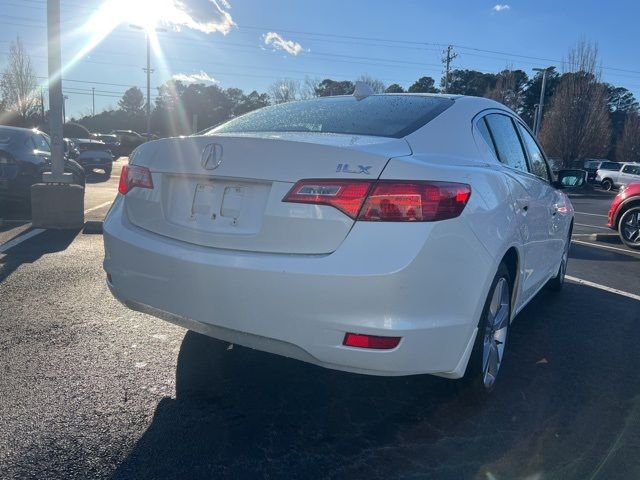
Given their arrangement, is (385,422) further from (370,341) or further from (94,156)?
(94,156)

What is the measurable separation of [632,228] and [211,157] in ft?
28.5

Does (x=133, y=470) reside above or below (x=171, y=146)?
below

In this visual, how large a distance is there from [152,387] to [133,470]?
2.52ft

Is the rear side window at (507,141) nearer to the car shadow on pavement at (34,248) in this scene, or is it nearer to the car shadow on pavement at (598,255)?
the car shadow on pavement at (34,248)

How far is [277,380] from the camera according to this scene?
10.6 feet

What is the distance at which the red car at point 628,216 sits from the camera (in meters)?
9.12

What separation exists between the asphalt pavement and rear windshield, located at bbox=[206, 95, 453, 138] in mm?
1450

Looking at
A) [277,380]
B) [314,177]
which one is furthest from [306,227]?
[277,380]

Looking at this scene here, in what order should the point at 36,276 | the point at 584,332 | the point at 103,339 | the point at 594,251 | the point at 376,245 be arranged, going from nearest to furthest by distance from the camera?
the point at 376,245, the point at 103,339, the point at 584,332, the point at 36,276, the point at 594,251

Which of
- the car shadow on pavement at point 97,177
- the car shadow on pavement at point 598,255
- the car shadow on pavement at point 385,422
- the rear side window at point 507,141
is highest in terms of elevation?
the rear side window at point 507,141

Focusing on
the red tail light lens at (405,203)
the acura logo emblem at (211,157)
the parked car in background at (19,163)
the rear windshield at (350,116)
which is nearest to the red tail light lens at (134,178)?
the acura logo emblem at (211,157)

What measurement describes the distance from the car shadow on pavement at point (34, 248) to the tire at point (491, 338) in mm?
4164

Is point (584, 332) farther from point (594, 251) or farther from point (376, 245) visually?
point (594, 251)

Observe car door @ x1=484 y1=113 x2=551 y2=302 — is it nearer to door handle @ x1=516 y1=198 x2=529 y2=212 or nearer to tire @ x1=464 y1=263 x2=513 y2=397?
door handle @ x1=516 y1=198 x2=529 y2=212
